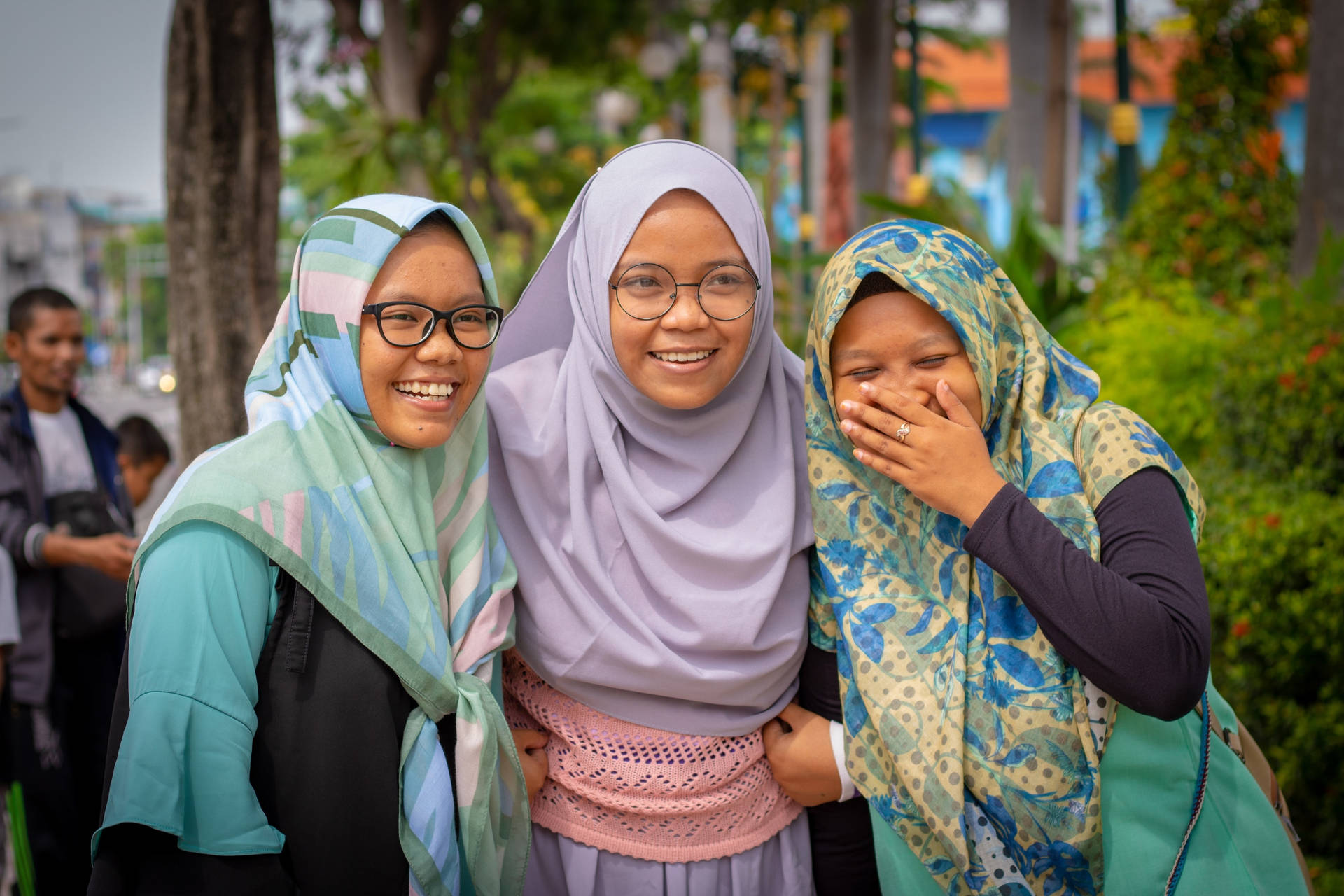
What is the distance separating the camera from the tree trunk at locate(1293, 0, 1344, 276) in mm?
4520

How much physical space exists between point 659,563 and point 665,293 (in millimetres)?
516

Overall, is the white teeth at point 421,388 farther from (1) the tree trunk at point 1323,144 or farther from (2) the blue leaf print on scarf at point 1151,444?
(1) the tree trunk at point 1323,144

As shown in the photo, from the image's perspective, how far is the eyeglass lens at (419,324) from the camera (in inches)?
71.1

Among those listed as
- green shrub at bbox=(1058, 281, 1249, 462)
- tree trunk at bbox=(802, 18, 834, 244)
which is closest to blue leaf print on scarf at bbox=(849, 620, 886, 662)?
green shrub at bbox=(1058, 281, 1249, 462)

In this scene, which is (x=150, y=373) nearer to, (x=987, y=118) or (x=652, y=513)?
(x=987, y=118)

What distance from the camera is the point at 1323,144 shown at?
181 inches

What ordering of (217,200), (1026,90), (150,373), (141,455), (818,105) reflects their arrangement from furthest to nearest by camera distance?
1. (150,373)
2. (818,105)
3. (1026,90)
4. (141,455)
5. (217,200)

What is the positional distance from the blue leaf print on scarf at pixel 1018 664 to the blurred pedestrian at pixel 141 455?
12.7 ft

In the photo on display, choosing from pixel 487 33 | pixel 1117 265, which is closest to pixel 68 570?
pixel 1117 265

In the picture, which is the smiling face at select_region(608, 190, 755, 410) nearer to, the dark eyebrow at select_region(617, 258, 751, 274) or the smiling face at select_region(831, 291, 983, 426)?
the dark eyebrow at select_region(617, 258, 751, 274)

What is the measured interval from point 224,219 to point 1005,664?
2.87 m

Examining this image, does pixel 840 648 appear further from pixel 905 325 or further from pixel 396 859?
pixel 396 859

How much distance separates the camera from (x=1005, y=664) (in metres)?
1.83

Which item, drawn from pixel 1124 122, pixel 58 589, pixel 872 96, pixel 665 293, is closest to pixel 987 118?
pixel 872 96
